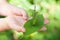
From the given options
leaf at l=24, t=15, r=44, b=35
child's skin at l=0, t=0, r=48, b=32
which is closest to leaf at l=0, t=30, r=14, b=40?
child's skin at l=0, t=0, r=48, b=32

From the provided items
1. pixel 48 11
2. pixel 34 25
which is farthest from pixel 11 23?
pixel 48 11

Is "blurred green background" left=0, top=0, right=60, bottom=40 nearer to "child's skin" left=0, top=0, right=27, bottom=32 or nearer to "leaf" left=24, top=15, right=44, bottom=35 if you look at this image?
"child's skin" left=0, top=0, right=27, bottom=32

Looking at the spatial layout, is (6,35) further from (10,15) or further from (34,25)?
(34,25)

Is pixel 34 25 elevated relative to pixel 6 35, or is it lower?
elevated

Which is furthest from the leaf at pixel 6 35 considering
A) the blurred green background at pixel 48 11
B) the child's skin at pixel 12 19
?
the blurred green background at pixel 48 11

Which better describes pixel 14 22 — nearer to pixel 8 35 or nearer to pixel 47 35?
pixel 8 35

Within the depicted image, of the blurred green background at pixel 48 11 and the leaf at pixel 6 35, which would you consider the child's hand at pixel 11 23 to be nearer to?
the leaf at pixel 6 35

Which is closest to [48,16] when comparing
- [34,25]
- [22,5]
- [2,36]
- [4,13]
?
[22,5]

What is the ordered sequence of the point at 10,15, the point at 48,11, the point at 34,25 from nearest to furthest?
the point at 34,25 → the point at 10,15 → the point at 48,11

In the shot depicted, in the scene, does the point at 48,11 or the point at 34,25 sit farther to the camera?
the point at 48,11
